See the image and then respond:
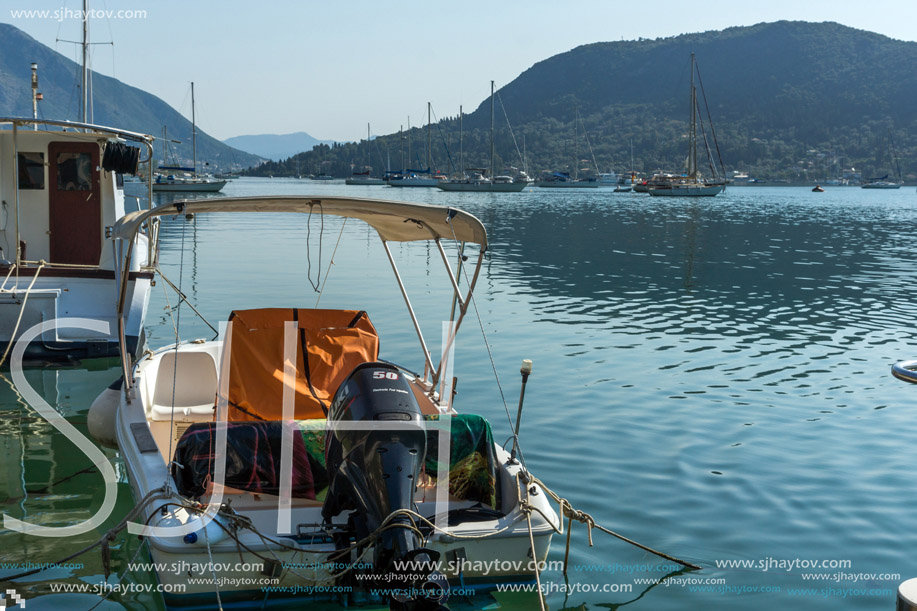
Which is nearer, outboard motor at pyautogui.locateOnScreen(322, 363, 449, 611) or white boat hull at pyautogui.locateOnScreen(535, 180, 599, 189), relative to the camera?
outboard motor at pyautogui.locateOnScreen(322, 363, 449, 611)

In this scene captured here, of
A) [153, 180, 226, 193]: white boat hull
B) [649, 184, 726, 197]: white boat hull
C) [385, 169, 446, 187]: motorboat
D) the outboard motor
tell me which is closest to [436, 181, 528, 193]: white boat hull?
[385, 169, 446, 187]: motorboat

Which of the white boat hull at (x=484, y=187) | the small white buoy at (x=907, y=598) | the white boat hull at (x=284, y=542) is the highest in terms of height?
the white boat hull at (x=484, y=187)

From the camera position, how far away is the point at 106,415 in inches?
326

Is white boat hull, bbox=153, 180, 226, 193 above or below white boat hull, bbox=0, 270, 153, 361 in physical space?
above

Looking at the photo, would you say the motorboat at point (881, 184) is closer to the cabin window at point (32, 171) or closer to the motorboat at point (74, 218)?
the motorboat at point (74, 218)

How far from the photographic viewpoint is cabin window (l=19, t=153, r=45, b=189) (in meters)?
14.1

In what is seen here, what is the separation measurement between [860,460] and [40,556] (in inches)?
301

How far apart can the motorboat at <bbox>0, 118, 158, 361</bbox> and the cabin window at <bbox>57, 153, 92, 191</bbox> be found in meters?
0.01

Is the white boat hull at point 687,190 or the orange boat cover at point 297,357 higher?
the white boat hull at point 687,190

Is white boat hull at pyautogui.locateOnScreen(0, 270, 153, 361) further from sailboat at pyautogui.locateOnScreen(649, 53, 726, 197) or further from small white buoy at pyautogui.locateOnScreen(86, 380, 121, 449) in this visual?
sailboat at pyautogui.locateOnScreen(649, 53, 726, 197)

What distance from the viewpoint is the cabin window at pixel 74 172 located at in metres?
14.2

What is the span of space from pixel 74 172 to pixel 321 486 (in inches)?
408

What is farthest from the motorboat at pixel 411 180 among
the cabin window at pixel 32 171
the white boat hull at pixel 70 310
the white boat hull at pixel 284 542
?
the white boat hull at pixel 284 542

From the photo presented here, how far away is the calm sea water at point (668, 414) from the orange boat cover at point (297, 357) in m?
1.50
